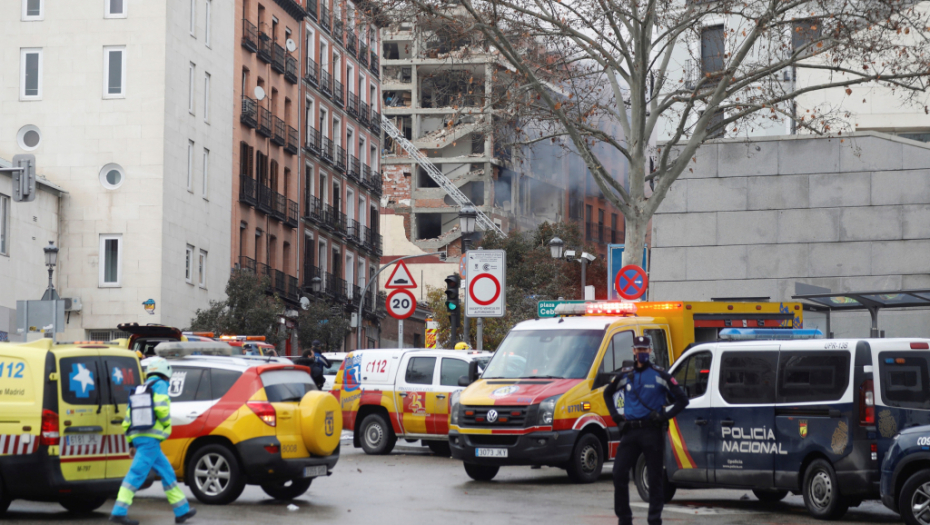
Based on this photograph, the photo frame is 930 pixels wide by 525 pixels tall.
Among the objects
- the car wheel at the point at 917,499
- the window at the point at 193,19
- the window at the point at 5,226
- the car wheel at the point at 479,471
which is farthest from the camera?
the window at the point at 193,19

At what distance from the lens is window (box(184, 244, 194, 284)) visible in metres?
48.2

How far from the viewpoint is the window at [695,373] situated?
49.7 ft

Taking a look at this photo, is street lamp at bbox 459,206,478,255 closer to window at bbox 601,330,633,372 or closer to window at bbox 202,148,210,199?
window at bbox 601,330,633,372

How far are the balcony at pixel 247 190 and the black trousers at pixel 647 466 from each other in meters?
43.5

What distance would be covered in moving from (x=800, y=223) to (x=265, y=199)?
31.5m

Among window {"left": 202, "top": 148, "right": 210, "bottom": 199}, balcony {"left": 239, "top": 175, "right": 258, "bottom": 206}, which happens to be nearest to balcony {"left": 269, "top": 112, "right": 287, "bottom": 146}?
balcony {"left": 239, "top": 175, "right": 258, "bottom": 206}

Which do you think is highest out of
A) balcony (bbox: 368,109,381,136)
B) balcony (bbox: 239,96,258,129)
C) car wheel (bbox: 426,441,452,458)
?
balcony (bbox: 368,109,381,136)

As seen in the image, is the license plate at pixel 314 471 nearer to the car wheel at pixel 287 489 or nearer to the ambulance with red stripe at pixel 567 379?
the car wheel at pixel 287 489

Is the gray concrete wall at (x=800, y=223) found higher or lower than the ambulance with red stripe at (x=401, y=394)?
higher

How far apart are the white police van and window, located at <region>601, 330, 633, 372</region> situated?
2.42 meters

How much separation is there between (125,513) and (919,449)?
743 centimetres

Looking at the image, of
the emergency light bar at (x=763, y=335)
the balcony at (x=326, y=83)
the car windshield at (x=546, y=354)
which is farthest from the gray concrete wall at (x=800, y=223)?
the balcony at (x=326, y=83)

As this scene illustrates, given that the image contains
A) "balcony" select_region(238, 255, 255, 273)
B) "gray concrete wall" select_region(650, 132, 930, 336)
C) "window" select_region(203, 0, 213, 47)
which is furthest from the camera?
"balcony" select_region(238, 255, 255, 273)

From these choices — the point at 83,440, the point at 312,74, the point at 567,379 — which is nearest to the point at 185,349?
the point at 83,440
